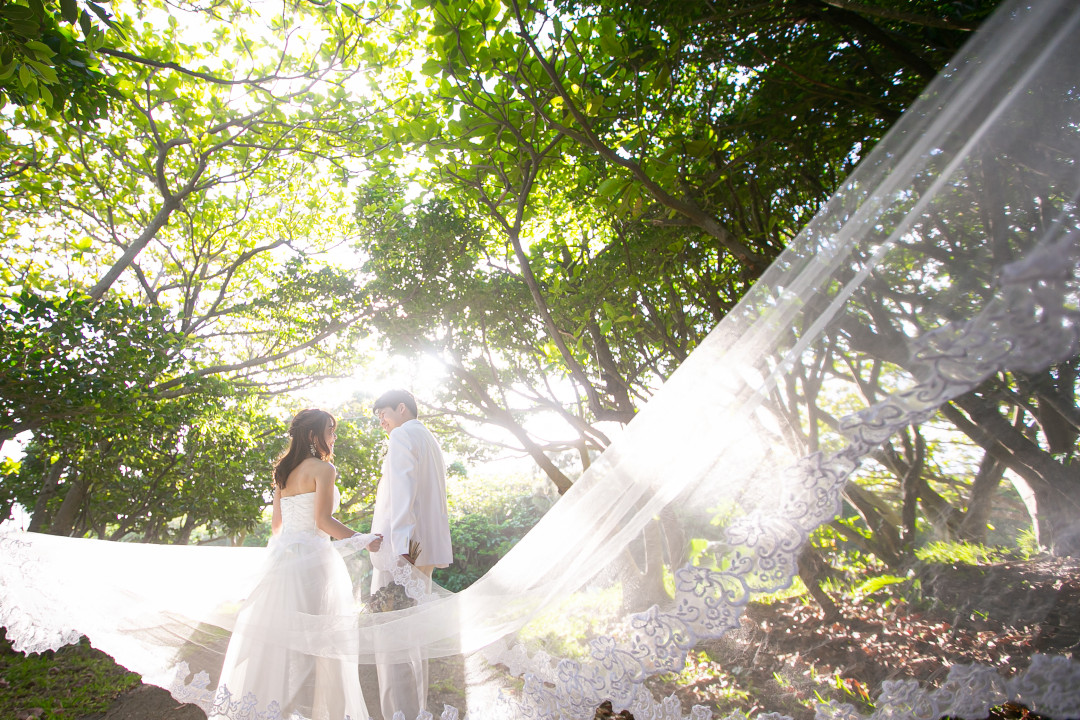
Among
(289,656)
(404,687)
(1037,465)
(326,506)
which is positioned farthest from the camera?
(326,506)

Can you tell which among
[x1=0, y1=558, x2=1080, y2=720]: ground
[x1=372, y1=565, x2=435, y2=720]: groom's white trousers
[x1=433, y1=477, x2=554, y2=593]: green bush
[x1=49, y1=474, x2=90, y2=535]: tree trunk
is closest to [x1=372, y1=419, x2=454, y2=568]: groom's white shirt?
[x1=372, y1=565, x2=435, y2=720]: groom's white trousers

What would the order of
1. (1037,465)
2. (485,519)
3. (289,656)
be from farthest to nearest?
(485,519) < (289,656) < (1037,465)

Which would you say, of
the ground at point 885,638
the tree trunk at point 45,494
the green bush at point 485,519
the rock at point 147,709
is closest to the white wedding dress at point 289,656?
the ground at point 885,638

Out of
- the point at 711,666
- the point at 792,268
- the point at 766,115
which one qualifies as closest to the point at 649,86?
the point at 766,115

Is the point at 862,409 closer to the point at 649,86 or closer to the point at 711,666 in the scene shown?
the point at 711,666

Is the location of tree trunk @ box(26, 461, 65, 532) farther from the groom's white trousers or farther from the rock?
the groom's white trousers

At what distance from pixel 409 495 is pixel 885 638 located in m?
1.89

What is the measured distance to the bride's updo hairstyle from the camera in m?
2.82

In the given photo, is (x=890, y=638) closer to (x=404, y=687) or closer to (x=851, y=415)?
(x=851, y=415)

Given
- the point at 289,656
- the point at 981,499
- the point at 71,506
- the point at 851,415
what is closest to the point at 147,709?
the point at 289,656

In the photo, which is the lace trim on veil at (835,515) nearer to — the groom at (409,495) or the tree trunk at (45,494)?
the groom at (409,495)

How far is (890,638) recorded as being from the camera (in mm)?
1163

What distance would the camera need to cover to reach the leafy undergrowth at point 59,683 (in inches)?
134

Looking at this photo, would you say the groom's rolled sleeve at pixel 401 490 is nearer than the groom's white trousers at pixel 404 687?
No
